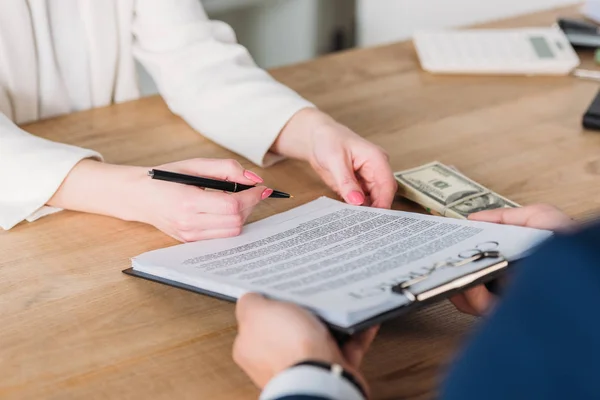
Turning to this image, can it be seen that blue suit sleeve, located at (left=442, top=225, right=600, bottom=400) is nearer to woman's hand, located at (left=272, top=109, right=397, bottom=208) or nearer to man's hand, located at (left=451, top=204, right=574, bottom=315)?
man's hand, located at (left=451, top=204, right=574, bottom=315)

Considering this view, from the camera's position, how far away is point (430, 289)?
0.82m

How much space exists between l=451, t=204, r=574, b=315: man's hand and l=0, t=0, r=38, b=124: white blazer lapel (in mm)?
737

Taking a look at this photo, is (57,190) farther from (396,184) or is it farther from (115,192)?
(396,184)

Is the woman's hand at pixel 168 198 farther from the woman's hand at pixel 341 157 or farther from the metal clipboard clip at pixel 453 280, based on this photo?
the metal clipboard clip at pixel 453 280

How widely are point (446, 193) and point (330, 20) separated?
6.63ft

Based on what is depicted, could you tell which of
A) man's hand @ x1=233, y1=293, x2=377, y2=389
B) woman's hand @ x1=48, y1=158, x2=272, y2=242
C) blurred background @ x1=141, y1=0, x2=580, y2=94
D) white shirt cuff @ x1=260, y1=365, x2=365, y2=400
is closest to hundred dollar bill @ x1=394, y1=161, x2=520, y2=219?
woman's hand @ x1=48, y1=158, x2=272, y2=242

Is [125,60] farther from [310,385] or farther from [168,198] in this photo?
[310,385]

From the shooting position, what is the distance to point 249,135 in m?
1.29

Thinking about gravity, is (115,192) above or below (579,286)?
below

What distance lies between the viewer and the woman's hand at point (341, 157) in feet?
3.69

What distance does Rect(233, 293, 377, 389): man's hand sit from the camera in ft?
2.48

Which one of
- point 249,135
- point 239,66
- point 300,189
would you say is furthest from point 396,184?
point 239,66

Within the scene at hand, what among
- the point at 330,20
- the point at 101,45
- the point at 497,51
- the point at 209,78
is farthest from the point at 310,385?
the point at 330,20

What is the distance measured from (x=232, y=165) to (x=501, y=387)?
0.61 metres
